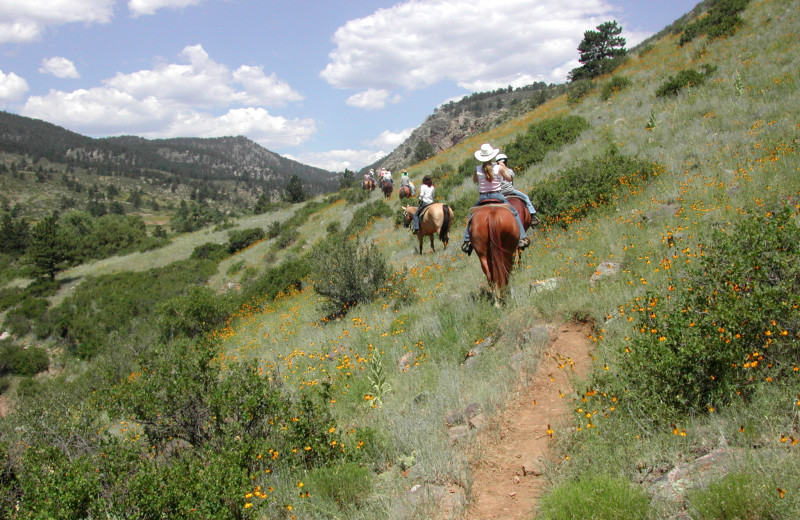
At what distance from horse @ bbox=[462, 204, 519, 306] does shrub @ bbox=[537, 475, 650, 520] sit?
3.89 meters

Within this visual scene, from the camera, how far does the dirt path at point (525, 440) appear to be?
3383 mm

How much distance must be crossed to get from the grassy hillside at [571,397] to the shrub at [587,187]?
0.07m

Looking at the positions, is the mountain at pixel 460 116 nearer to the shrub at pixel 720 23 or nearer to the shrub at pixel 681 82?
the shrub at pixel 720 23

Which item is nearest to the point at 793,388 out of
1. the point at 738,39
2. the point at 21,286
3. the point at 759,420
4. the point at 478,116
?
the point at 759,420

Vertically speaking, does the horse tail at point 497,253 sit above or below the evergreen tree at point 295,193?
below

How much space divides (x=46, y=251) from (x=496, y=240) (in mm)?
36147

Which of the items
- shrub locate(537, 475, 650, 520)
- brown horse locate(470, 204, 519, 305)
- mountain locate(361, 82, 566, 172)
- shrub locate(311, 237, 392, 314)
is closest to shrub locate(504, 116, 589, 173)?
shrub locate(311, 237, 392, 314)

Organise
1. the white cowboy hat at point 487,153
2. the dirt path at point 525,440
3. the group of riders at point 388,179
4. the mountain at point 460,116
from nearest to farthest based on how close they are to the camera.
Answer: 1. the dirt path at point 525,440
2. the white cowboy hat at point 487,153
3. the group of riders at point 388,179
4. the mountain at point 460,116

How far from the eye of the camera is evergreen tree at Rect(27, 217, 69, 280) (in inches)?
1253

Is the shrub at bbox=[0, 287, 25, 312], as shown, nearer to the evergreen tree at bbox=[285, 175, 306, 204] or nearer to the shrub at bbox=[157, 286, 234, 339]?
the shrub at bbox=[157, 286, 234, 339]

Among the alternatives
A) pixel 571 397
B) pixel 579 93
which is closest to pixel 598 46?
pixel 579 93

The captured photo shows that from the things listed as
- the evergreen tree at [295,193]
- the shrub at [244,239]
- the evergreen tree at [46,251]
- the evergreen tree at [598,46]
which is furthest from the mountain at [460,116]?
the evergreen tree at [46,251]

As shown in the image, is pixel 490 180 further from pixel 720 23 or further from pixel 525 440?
pixel 720 23

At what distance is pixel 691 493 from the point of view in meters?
2.52
